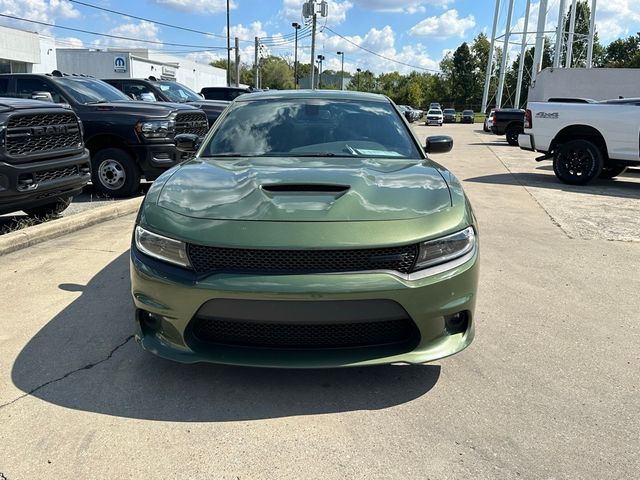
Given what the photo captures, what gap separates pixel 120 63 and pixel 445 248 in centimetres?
4273

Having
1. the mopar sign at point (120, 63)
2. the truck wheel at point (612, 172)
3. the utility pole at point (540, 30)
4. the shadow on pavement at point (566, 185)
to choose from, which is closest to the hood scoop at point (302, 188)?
the shadow on pavement at point (566, 185)

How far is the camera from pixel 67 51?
142 ft

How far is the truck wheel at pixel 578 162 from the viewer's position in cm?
1049

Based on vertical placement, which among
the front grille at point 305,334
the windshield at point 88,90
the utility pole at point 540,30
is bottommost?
the front grille at point 305,334

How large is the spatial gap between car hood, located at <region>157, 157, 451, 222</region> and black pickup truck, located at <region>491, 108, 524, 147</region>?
20.8 metres

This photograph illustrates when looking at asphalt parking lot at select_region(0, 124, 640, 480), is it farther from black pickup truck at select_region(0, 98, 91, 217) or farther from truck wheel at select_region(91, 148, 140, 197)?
truck wheel at select_region(91, 148, 140, 197)

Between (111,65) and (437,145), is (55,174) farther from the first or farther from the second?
(111,65)

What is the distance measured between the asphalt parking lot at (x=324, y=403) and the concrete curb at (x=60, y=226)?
95 centimetres

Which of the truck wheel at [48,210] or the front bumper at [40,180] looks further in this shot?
Answer: the truck wheel at [48,210]

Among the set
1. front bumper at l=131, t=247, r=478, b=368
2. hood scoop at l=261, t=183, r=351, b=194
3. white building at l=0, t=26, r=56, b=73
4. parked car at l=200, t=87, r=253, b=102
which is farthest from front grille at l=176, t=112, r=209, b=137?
white building at l=0, t=26, r=56, b=73

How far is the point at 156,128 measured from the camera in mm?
8070

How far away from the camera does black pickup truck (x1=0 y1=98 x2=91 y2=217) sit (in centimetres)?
538

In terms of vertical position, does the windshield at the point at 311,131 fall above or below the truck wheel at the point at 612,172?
above

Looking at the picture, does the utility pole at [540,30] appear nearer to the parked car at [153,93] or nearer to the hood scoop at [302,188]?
the parked car at [153,93]
